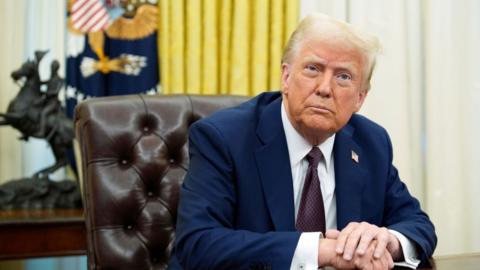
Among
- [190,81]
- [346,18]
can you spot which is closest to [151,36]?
[190,81]

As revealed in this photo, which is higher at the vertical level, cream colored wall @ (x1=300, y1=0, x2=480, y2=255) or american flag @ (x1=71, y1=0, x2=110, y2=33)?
american flag @ (x1=71, y1=0, x2=110, y2=33)

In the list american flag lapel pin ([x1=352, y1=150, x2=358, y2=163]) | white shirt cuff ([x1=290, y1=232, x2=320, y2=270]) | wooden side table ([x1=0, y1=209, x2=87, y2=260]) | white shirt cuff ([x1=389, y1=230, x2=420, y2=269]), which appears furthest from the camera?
wooden side table ([x1=0, y1=209, x2=87, y2=260])

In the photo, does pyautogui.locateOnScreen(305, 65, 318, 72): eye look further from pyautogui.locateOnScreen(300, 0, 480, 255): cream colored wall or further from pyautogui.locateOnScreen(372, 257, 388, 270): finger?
pyautogui.locateOnScreen(300, 0, 480, 255): cream colored wall

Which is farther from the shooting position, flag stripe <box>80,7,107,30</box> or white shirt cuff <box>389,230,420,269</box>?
flag stripe <box>80,7,107,30</box>

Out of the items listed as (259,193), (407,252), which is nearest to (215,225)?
(259,193)

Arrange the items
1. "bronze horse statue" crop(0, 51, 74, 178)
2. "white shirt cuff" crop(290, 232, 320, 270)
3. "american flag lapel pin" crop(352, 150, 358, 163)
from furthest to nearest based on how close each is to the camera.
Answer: "bronze horse statue" crop(0, 51, 74, 178)
"american flag lapel pin" crop(352, 150, 358, 163)
"white shirt cuff" crop(290, 232, 320, 270)

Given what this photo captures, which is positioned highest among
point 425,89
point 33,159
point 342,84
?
point 342,84

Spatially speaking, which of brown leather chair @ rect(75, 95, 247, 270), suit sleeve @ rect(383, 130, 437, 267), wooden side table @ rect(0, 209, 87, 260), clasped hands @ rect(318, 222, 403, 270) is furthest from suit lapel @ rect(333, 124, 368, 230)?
wooden side table @ rect(0, 209, 87, 260)

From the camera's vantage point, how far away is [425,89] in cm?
379

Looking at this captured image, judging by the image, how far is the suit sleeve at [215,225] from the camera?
1.67 metres

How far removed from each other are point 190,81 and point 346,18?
3.26 feet

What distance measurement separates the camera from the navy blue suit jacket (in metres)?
1.69

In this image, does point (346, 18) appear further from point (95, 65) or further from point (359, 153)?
point (359, 153)

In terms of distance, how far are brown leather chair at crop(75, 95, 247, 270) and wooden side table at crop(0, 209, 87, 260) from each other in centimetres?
45
